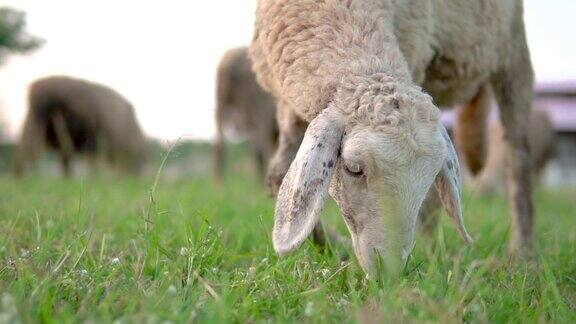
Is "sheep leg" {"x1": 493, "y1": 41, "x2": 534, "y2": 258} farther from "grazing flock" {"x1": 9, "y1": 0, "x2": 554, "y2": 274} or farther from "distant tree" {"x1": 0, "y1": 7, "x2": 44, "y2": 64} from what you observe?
"distant tree" {"x1": 0, "y1": 7, "x2": 44, "y2": 64}

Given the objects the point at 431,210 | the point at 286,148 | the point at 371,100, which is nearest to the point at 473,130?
the point at 431,210

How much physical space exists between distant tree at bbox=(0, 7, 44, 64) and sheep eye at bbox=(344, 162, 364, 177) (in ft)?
26.0

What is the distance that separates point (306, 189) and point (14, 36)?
8407 millimetres

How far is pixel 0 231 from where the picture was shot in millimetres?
2816

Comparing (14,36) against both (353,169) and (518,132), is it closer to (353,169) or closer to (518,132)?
(518,132)

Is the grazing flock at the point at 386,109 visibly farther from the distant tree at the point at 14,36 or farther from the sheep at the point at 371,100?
the distant tree at the point at 14,36

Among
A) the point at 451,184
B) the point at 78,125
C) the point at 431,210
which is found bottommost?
the point at 78,125

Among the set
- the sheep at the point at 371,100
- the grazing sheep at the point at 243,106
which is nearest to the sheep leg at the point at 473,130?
the sheep at the point at 371,100

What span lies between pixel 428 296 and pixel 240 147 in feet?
59.4

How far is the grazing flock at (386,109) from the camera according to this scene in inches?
95.3

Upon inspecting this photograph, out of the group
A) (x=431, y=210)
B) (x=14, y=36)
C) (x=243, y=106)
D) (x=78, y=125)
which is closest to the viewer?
(x=431, y=210)

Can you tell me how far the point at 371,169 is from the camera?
2.43m

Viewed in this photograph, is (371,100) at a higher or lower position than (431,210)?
higher

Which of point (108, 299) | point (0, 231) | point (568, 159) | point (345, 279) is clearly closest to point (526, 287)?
point (345, 279)
